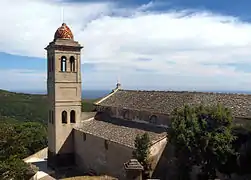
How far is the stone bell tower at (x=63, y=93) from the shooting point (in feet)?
104

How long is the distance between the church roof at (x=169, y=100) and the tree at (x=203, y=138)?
2.35m

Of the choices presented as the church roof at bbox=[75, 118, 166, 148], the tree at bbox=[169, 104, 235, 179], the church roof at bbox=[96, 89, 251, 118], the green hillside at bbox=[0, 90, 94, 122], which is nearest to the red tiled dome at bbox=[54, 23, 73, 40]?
the church roof at bbox=[96, 89, 251, 118]

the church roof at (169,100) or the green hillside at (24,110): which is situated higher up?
the church roof at (169,100)

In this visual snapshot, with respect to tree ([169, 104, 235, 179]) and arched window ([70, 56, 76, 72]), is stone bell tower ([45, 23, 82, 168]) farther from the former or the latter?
tree ([169, 104, 235, 179])

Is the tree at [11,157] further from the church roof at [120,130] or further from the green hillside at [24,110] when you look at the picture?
the green hillside at [24,110]

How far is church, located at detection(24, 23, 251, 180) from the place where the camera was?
2530 centimetres

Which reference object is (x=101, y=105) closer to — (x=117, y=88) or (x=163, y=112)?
(x=117, y=88)

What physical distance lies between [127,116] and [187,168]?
11.4m

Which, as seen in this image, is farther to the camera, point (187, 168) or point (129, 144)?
point (129, 144)

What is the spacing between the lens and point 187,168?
19.5m

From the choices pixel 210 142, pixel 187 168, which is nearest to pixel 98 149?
pixel 187 168

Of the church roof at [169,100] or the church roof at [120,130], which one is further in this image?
the church roof at [120,130]

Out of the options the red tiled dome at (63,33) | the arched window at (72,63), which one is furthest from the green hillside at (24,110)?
the red tiled dome at (63,33)

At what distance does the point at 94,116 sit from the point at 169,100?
9991mm
